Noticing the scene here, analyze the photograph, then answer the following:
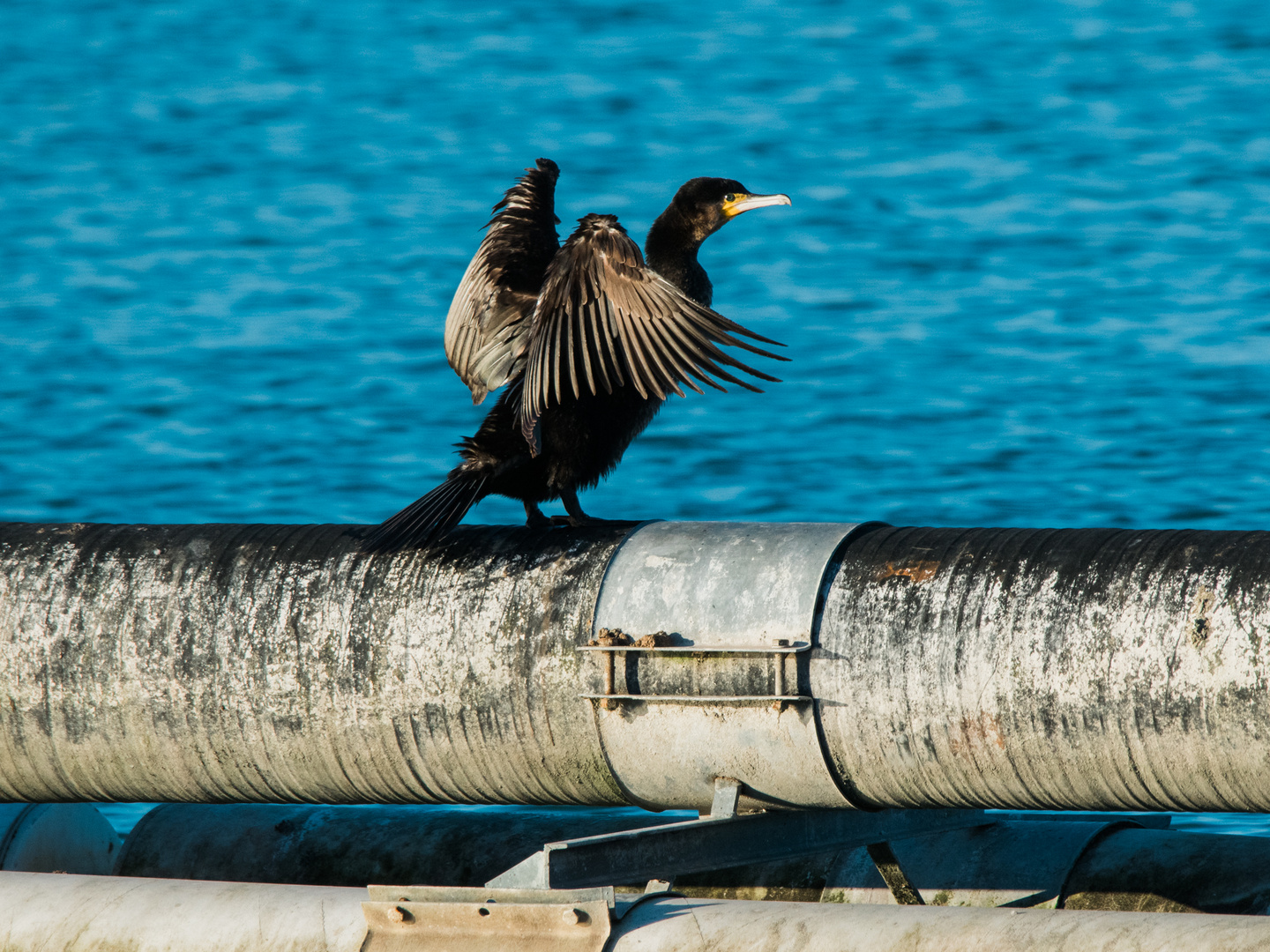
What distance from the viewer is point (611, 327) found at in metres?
3.31

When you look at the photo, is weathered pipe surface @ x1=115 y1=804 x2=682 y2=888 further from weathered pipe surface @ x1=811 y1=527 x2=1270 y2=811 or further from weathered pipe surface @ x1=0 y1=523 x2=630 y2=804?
weathered pipe surface @ x1=811 y1=527 x2=1270 y2=811

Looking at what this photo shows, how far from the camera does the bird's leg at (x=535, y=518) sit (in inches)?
137

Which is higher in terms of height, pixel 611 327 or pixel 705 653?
Result: pixel 611 327

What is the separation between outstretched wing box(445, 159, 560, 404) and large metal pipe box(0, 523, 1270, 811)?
27.7 inches

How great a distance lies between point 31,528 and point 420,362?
409 inches

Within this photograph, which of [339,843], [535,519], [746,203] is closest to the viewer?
[535,519]

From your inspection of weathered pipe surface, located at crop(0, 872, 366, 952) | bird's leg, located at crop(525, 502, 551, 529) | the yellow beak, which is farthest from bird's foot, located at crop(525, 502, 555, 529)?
the yellow beak

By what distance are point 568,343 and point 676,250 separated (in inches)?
35.5

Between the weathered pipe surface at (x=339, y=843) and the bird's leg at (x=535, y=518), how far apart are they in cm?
74

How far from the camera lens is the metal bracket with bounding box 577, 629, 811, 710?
9.74 ft

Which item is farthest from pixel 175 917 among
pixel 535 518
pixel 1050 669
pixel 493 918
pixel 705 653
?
pixel 1050 669

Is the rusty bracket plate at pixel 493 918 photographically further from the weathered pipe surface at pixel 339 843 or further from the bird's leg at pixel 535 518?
the weathered pipe surface at pixel 339 843

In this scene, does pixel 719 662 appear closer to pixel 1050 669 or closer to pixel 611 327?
pixel 1050 669

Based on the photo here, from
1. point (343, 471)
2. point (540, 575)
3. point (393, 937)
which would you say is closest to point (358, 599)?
A: point (540, 575)
